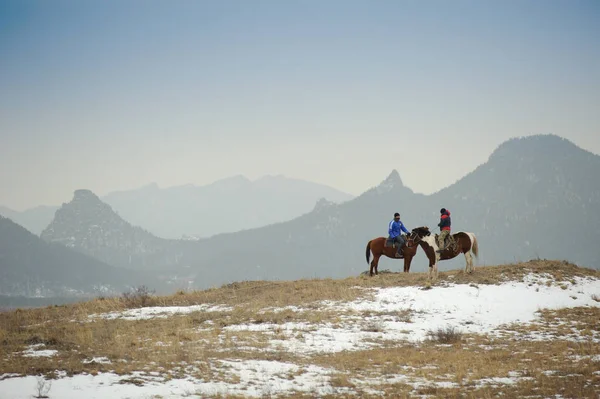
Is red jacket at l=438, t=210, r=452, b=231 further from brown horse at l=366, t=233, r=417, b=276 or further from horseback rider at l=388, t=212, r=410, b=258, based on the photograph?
horseback rider at l=388, t=212, r=410, b=258

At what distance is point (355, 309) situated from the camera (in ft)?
80.5

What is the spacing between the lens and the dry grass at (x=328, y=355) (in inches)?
546

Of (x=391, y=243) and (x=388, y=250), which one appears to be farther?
(x=388, y=250)

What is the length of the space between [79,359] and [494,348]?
1332cm

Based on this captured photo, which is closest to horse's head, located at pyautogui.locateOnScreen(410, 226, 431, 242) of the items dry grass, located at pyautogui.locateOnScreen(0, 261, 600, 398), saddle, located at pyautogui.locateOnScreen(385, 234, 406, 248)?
saddle, located at pyautogui.locateOnScreen(385, 234, 406, 248)

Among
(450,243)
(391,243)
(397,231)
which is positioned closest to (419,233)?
(397,231)

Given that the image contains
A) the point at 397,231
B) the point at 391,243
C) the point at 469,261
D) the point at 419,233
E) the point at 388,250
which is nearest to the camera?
the point at 469,261

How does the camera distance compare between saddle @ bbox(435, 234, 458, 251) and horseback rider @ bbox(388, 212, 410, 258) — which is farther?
horseback rider @ bbox(388, 212, 410, 258)

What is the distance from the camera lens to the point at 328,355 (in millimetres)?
17328

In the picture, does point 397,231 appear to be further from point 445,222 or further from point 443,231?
point 445,222

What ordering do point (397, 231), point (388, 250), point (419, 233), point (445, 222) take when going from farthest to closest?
point (388, 250) < point (397, 231) < point (419, 233) < point (445, 222)

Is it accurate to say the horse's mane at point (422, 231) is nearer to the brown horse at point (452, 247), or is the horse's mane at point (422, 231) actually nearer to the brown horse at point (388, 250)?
the brown horse at point (452, 247)

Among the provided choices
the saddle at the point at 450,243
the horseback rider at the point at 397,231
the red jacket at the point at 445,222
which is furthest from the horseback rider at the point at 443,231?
the horseback rider at the point at 397,231

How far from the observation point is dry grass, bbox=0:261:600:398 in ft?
45.5
